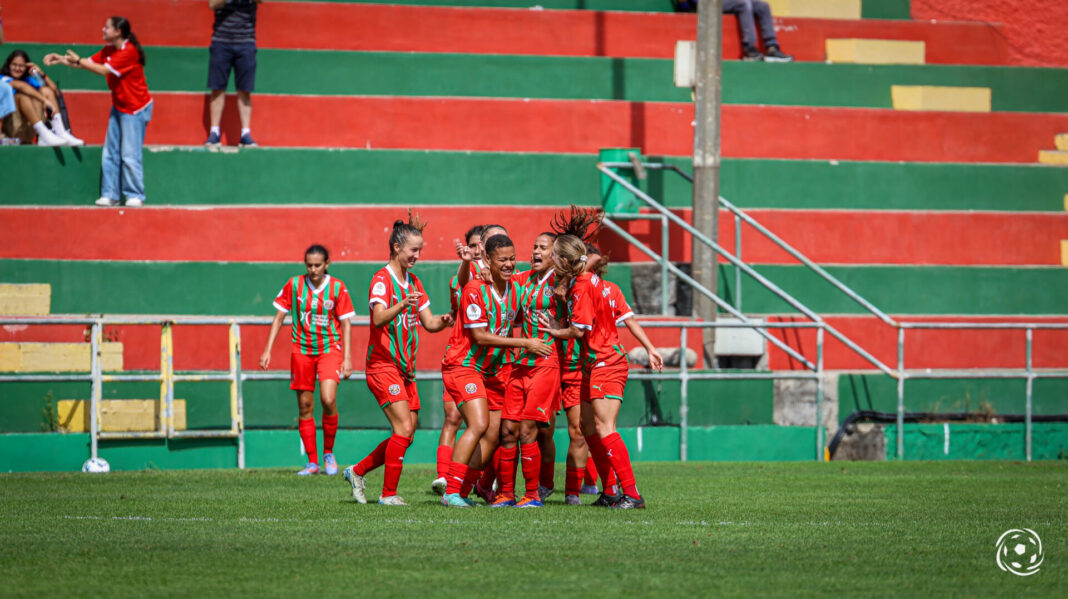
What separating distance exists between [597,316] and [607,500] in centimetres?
137

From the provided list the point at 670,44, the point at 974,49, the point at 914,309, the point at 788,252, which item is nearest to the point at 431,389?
the point at 788,252

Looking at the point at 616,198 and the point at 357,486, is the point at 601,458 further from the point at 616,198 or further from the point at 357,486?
the point at 616,198

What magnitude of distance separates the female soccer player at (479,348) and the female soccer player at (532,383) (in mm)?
126

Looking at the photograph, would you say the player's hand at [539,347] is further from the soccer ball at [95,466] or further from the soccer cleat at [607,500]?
the soccer ball at [95,466]

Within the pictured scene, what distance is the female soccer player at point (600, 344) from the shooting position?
9523mm

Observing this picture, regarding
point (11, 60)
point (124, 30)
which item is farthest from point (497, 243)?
point (11, 60)

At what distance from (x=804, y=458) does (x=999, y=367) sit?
4014 millimetres

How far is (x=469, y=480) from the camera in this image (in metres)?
9.88

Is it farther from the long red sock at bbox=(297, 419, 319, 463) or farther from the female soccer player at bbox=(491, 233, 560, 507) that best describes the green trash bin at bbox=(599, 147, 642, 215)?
the female soccer player at bbox=(491, 233, 560, 507)

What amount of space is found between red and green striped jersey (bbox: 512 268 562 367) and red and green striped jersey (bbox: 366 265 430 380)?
727mm

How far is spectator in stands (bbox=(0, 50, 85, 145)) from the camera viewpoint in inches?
681

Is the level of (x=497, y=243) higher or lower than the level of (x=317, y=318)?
higher

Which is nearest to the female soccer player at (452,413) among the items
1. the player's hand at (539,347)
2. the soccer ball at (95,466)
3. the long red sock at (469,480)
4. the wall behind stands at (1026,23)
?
the long red sock at (469,480)

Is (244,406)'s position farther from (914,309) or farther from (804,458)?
(914,309)
